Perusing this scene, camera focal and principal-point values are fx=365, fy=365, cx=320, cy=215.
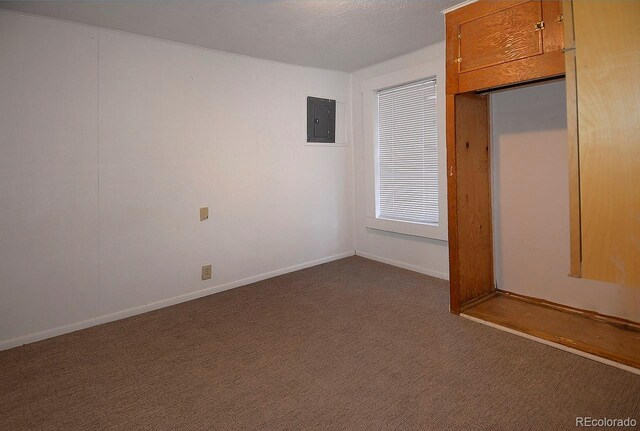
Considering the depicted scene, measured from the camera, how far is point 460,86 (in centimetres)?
259

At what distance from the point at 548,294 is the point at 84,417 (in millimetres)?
3123

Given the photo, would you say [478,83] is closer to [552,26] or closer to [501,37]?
[501,37]

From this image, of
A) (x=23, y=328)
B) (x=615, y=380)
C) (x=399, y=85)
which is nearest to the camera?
(x=615, y=380)

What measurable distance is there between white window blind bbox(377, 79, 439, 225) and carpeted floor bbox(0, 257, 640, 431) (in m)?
1.27

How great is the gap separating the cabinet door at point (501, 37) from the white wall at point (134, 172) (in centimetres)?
194

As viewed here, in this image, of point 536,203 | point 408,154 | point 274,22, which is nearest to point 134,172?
point 274,22

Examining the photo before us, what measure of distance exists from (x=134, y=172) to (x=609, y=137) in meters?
3.12

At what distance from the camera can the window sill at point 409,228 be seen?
3.56 meters

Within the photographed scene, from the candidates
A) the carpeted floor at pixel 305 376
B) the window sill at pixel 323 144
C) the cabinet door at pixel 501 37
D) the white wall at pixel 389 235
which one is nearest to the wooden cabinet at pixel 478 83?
the cabinet door at pixel 501 37

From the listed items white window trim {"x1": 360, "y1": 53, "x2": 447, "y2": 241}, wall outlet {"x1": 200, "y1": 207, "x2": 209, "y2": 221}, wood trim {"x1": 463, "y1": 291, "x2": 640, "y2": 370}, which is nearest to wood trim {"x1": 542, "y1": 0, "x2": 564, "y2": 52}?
white window trim {"x1": 360, "y1": 53, "x2": 447, "y2": 241}

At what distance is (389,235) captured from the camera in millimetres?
4172

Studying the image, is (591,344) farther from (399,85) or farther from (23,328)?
(23,328)

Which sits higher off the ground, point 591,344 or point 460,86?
point 460,86

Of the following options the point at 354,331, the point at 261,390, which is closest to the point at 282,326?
the point at 354,331
